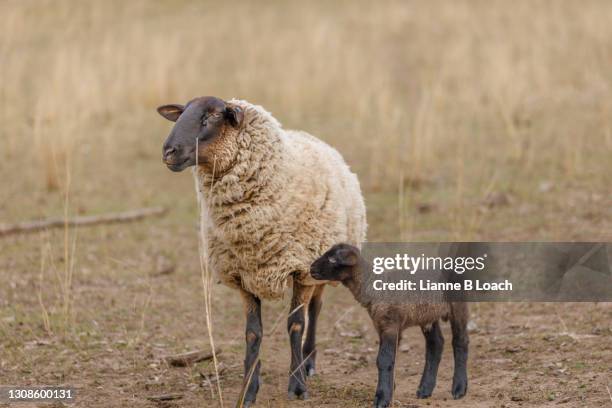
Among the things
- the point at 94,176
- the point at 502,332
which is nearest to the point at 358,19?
the point at 94,176

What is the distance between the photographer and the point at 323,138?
48.4 feet

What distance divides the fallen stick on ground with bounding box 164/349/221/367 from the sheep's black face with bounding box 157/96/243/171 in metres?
1.77

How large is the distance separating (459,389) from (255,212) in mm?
1815

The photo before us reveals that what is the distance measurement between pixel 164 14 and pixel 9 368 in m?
18.0

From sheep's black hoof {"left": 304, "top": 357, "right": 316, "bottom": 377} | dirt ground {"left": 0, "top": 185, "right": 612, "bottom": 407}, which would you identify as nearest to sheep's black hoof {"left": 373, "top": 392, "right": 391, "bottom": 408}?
dirt ground {"left": 0, "top": 185, "right": 612, "bottom": 407}

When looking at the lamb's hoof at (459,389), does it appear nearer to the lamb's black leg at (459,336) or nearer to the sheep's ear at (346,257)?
the lamb's black leg at (459,336)

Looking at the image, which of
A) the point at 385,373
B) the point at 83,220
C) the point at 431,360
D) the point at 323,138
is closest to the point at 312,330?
the point at 431,360

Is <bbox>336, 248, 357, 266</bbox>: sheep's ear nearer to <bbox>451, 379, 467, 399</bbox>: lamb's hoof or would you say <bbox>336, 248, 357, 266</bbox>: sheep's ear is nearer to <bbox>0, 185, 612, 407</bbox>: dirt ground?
<bbox>0, 185, 612, 407</bbox>: dirt ground

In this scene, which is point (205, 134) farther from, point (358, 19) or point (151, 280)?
point (358, 19)

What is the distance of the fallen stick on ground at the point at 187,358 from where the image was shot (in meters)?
7.49

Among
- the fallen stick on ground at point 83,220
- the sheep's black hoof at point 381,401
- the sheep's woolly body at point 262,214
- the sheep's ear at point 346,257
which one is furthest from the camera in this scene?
the fallen stick on ground at point 83,220

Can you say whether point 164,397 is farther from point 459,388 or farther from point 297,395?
point 459,388

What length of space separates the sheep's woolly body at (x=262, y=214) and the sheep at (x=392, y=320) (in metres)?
0.34

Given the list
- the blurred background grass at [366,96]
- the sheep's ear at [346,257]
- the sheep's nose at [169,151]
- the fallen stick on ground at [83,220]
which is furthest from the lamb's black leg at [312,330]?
the fallen stick on ground at [83,220]
